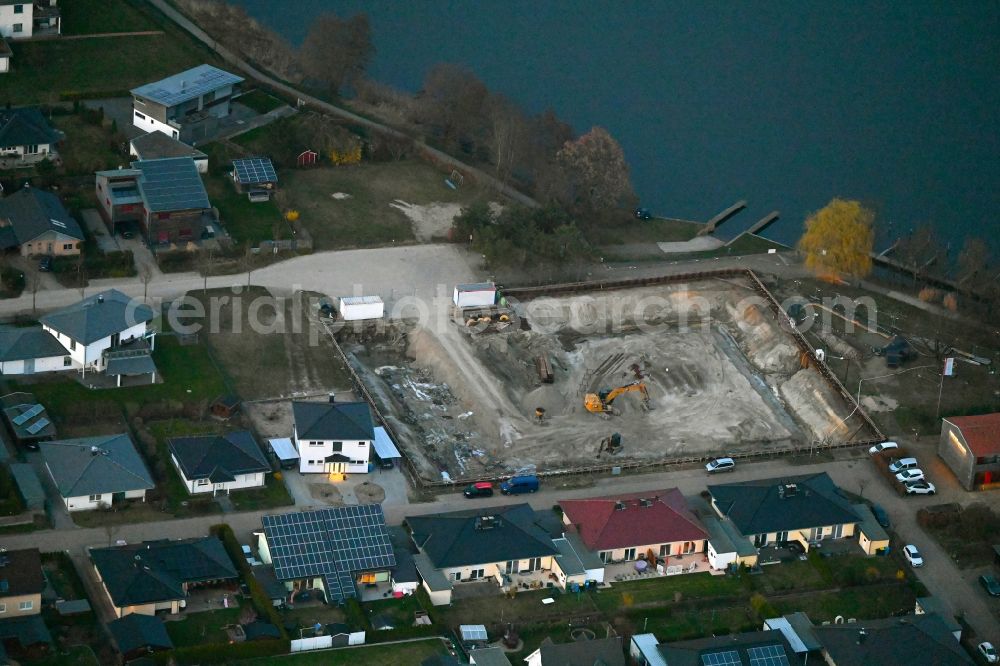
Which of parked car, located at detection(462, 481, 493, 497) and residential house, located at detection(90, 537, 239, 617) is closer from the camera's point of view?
residential house, located at detection(90, 537, 239, 617)

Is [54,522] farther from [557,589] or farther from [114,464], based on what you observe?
[557,589]

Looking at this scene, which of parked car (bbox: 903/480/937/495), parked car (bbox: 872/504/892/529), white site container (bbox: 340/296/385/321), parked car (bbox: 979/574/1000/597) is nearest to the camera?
parked car (bbox: 979/574/1000/597)

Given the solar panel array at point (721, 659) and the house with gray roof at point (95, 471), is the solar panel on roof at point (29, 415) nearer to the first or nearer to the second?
the house with gray roof at point (95, 471)

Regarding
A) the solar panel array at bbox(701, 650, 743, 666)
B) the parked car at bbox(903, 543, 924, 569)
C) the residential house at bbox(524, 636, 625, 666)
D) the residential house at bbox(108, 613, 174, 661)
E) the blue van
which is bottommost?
the residential house at bbox(108, 613, 174, 661)

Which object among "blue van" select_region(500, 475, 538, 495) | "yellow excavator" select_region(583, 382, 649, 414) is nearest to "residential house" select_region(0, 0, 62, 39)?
"yellow excavator" select_region(583, 382, 649, 414)

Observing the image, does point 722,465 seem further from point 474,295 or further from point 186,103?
point 186,103

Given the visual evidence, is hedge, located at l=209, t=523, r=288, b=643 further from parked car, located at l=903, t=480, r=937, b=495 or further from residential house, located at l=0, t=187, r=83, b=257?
parked car, located at l=903, t=480, r=937, b=495

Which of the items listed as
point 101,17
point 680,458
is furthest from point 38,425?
point 101,17
